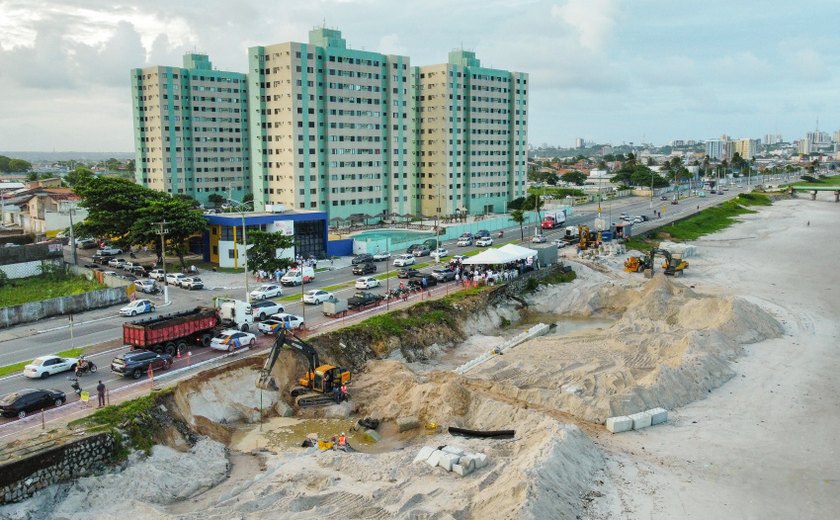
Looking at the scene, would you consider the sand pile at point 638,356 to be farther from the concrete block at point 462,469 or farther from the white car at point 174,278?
the white car at point 174,278

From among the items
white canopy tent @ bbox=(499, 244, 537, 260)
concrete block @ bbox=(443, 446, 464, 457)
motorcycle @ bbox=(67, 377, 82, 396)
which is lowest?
concrete block @ bbox=(443, 446, 464, 457)

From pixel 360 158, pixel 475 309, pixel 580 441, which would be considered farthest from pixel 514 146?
pixel 580 441

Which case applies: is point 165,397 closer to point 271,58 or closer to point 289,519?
point 289,519

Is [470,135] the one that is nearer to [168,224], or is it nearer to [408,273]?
[408,273]

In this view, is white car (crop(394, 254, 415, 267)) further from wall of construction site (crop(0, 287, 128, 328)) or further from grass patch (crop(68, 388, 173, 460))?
grass patch (crop(68, 388, 173, 460))

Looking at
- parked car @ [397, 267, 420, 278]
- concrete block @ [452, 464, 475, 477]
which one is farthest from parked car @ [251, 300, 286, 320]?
concrete block @ [452, 464, 475, 477]

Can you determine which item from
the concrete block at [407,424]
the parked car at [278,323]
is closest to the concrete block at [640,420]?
the concrete block at [407,424]

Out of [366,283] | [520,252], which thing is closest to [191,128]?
[366,283]
